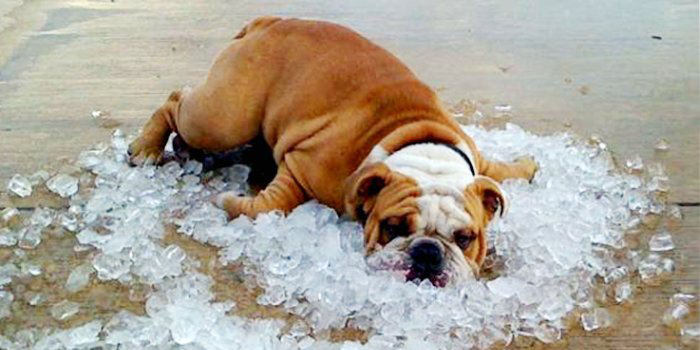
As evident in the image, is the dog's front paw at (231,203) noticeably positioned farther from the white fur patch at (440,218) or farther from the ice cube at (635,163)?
the ice cube at (635,163)

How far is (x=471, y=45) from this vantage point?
489 cm

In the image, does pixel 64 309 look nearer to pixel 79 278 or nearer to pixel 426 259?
pixel 79 278

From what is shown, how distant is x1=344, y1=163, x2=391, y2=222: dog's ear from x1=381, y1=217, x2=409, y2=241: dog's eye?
11cm

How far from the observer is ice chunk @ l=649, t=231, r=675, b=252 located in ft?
10.5

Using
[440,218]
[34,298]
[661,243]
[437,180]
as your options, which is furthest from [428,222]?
[34,298]

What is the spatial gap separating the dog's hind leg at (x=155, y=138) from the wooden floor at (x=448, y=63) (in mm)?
264

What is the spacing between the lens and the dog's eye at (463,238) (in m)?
2.87

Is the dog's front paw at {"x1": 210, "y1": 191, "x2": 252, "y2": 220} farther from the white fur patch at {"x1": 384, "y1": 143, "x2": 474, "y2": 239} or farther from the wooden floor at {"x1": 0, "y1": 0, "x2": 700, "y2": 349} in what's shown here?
the wooden floor at {"x1": 0, "y1": 0, "x2": 700, "y2": 349}

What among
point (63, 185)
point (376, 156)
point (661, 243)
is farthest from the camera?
point (63, 185)

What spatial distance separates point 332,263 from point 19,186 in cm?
119

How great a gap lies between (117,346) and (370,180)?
2.71ft

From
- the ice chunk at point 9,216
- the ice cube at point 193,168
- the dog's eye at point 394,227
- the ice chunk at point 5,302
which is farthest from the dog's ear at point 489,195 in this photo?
the ice chunk at point 9,216

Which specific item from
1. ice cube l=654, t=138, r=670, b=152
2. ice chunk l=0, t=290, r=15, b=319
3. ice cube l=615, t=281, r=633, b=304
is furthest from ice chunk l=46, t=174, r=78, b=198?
ice cube l=654, t=138, r=670, b=152

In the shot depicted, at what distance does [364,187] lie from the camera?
9.76 ft
